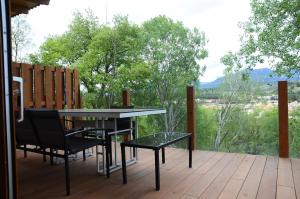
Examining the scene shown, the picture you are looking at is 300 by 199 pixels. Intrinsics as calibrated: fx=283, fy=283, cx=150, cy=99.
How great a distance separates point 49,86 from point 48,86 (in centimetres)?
2

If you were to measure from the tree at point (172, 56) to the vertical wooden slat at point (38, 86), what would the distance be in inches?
154

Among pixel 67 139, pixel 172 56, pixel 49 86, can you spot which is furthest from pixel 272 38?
pixel 67 139

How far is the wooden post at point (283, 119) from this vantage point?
3947mm

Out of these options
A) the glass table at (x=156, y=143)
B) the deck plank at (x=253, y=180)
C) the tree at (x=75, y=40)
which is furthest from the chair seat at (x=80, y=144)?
the tree at (x=75, y=40)

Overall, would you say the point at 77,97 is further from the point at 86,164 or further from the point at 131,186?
the point at 131,186

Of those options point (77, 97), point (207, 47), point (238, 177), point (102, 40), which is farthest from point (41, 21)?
point (238, 177)

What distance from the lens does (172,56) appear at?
844 centimetres

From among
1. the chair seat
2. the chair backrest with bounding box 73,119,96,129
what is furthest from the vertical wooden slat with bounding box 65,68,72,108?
the chair seat

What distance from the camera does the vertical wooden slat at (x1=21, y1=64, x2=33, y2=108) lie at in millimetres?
4752

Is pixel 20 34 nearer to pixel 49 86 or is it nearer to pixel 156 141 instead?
pixel 49 86

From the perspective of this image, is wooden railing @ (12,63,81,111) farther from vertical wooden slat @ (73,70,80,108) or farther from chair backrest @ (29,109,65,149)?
chair backrest @ (29,109,65,149)

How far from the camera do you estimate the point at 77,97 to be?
5664mm

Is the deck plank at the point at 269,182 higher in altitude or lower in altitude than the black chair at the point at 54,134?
lower

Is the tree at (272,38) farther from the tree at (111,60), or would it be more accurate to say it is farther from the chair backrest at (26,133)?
the chair backrest at (26,133)
